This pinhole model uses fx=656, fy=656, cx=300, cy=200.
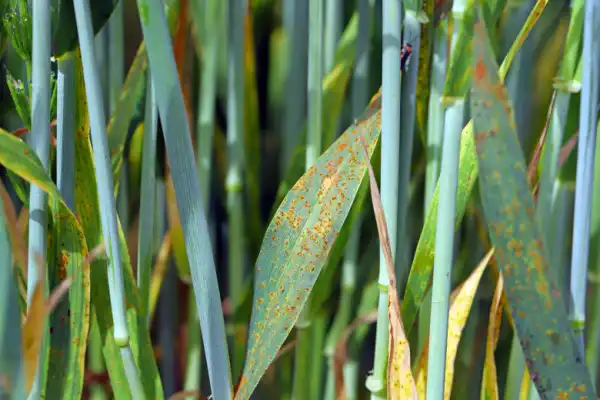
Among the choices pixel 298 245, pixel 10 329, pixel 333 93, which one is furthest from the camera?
pixel 333 93

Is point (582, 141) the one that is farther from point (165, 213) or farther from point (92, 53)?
point (165, 213)

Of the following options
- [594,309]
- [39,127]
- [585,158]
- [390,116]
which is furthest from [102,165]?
[594,309]

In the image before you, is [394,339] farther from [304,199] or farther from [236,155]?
[236,155]

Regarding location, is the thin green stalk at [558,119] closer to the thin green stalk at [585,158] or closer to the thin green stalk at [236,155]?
the thin green stalk at [585,158]

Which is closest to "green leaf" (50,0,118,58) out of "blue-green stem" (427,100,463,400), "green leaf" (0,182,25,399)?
"green leaf" (0,182,25,399)

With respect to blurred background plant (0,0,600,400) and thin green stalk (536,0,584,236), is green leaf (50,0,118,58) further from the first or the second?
thin green stalk (536,0,584,236)

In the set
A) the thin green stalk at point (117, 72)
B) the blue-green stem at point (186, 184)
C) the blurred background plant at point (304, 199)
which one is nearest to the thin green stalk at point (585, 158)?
the blurred background plant at point (304, 199)
